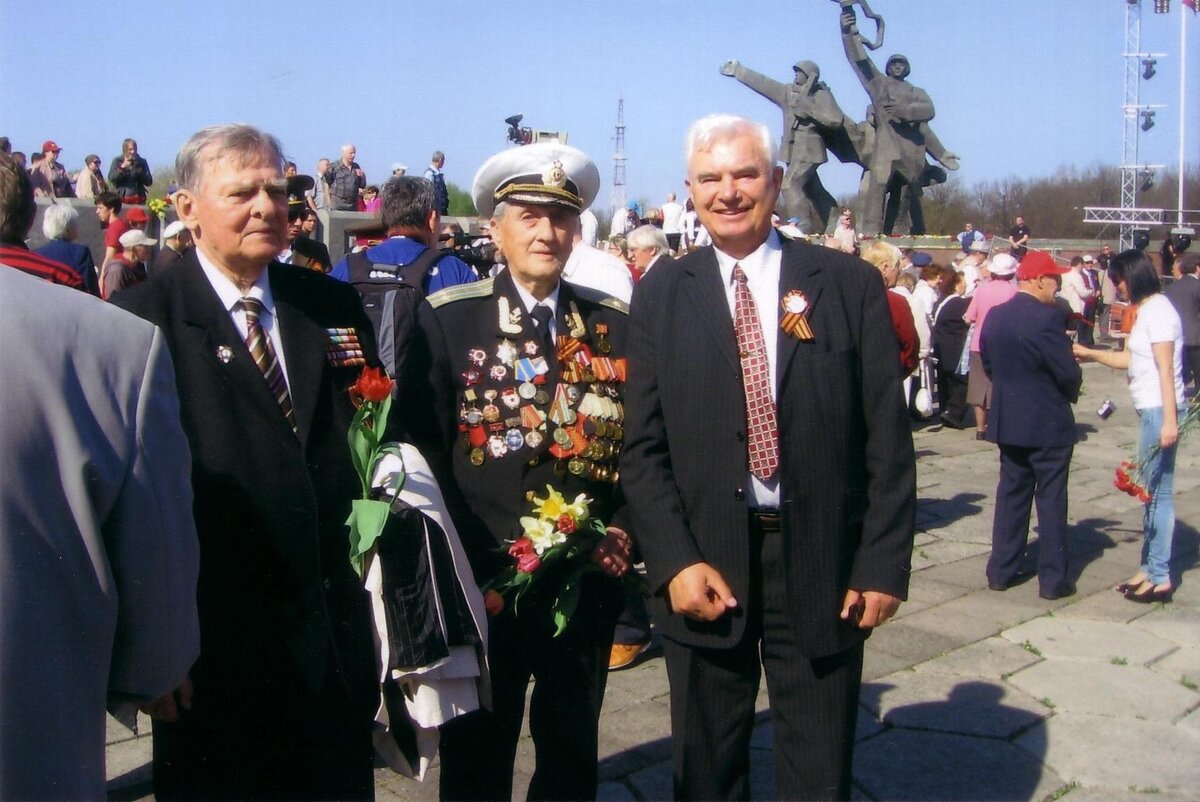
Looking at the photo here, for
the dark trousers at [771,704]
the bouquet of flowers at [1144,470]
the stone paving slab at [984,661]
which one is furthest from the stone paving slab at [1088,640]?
the dark trousers at [771,704]

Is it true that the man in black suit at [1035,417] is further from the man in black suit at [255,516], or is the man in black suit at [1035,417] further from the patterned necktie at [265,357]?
the patterned necktie at [265,357]

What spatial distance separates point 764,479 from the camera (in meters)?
2.62

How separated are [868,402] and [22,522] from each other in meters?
1.82

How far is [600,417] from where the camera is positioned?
2916 millimetres

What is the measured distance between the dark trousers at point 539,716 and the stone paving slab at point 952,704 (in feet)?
6.16

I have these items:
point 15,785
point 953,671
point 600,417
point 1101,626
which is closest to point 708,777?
point 600,417

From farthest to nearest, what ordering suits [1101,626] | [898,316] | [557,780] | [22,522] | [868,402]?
[898,316]
[1101,626]
[557,780]
[868,402]
[22,522]

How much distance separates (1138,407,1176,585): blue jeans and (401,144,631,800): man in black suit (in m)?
4.23

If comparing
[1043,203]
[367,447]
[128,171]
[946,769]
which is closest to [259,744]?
[367,447]

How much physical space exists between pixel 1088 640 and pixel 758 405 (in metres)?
3.64

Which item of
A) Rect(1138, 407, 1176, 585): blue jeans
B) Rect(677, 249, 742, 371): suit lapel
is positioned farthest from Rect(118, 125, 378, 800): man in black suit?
Rect(1138, 407, 1176, 585): blue jeans

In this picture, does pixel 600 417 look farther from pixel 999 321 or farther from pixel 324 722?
pixel 999 321

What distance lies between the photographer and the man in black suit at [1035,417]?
6180mm

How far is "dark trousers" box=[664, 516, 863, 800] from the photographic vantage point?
265cm
